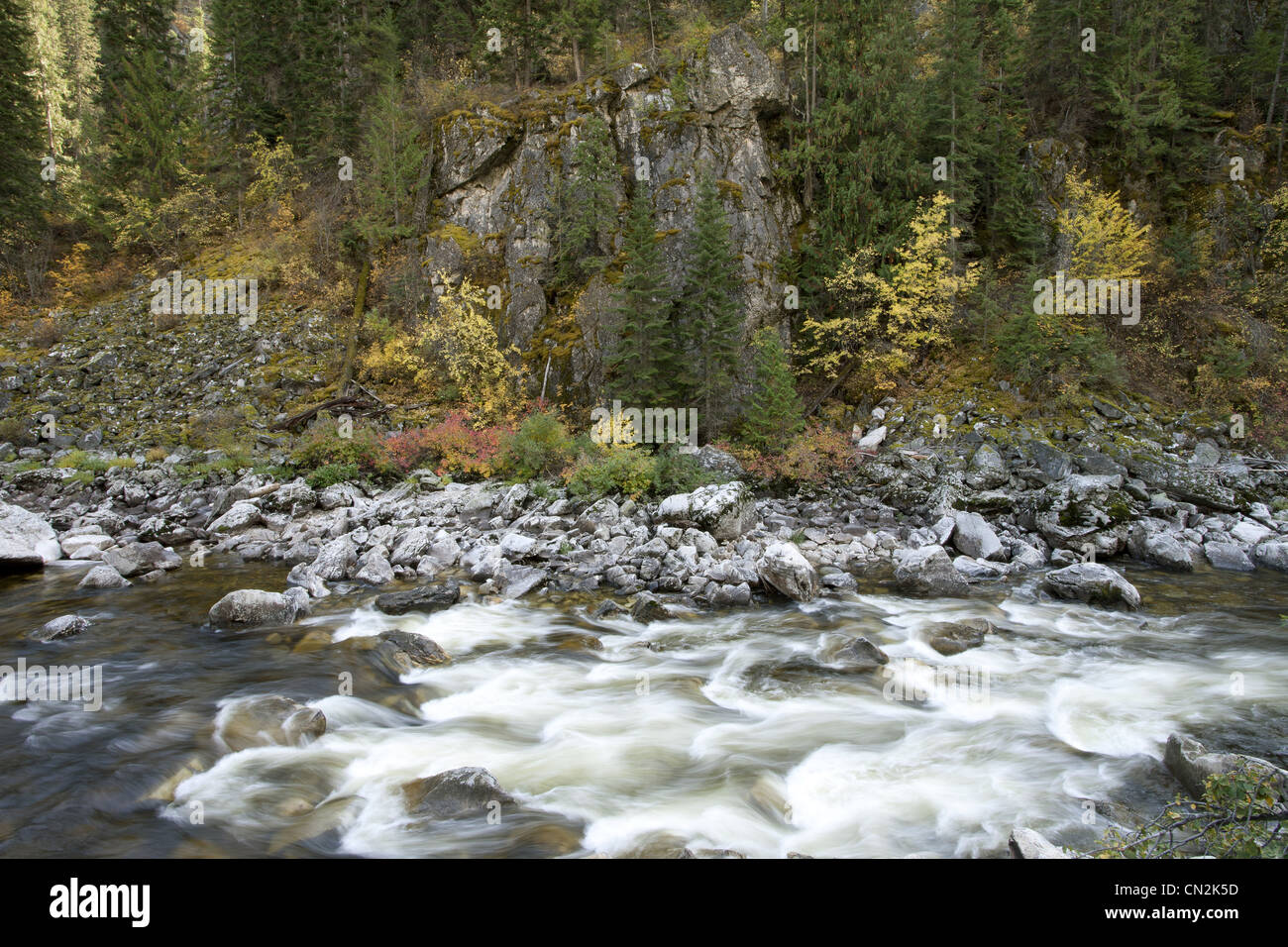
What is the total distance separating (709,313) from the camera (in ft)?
66.2

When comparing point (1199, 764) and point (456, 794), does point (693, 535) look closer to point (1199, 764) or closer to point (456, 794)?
point (456, 794)

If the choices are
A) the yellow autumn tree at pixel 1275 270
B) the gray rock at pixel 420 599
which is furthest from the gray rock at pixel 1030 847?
the yellow autumn tree at pixel 1275 270

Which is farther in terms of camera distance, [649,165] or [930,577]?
[649,165]

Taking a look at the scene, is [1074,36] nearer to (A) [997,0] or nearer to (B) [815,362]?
(A) [997,0]

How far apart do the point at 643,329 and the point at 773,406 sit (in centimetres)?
445

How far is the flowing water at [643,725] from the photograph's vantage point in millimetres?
5723

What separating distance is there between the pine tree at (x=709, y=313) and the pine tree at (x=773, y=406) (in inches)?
51.6

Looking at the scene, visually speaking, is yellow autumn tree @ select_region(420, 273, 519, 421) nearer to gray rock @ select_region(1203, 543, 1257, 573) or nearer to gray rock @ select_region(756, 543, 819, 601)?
gray rock @ select_region(756, 543, 819, 601)

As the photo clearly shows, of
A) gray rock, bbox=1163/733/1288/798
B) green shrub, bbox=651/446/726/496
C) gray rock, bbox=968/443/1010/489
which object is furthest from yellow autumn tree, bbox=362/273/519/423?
gray rock, bbox=1163/733/1288/798

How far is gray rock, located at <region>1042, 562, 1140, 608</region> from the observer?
1127 centimetres

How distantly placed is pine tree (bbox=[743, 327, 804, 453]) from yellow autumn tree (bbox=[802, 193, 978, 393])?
11.2ft

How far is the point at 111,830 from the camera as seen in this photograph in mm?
5492

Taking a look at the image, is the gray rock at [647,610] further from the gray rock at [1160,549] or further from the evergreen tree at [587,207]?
the evergreen tree at [587,207]

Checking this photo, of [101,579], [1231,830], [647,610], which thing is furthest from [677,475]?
[1231,830]
